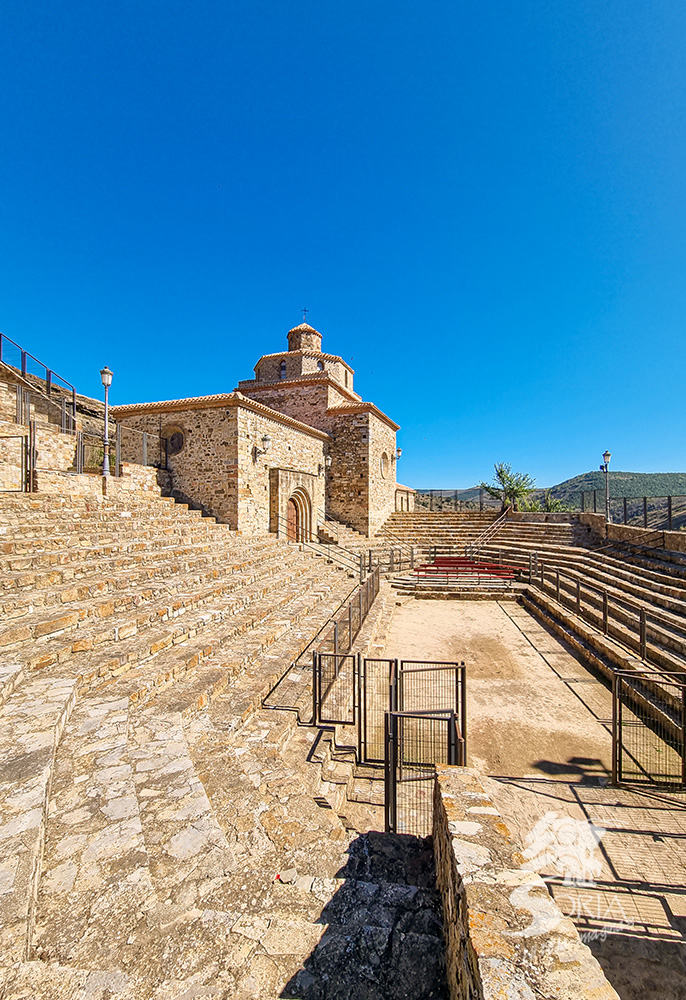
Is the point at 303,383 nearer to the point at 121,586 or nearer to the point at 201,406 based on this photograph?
the point at 201,406

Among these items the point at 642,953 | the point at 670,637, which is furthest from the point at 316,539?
the point at 642,953

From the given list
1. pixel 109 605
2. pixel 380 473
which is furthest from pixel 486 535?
pixel 109 605

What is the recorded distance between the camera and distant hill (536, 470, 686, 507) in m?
66.2

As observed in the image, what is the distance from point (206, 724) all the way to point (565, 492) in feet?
291

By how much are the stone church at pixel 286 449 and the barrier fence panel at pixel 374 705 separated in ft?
26.3

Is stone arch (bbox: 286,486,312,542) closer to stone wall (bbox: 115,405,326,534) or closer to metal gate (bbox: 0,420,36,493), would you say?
stone wall (bbox: 115,405,326,534)

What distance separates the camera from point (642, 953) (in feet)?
9.43

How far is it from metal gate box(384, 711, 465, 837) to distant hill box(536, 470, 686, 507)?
64.3m

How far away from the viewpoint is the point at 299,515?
17.5m

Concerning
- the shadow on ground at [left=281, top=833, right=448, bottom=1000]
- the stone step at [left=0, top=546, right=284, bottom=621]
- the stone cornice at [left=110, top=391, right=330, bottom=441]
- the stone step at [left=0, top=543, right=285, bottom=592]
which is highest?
the stone cornice at [left=110, top=391, right=330, bottom=441]

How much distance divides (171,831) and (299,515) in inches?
599

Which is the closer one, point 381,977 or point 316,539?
point 381,977

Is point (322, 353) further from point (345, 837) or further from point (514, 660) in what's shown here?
point (345, 837)

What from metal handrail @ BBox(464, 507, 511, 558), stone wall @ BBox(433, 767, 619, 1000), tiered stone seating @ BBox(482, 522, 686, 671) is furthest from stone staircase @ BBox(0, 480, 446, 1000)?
metal handrail @ BBox(464, 507, 511, 558)
